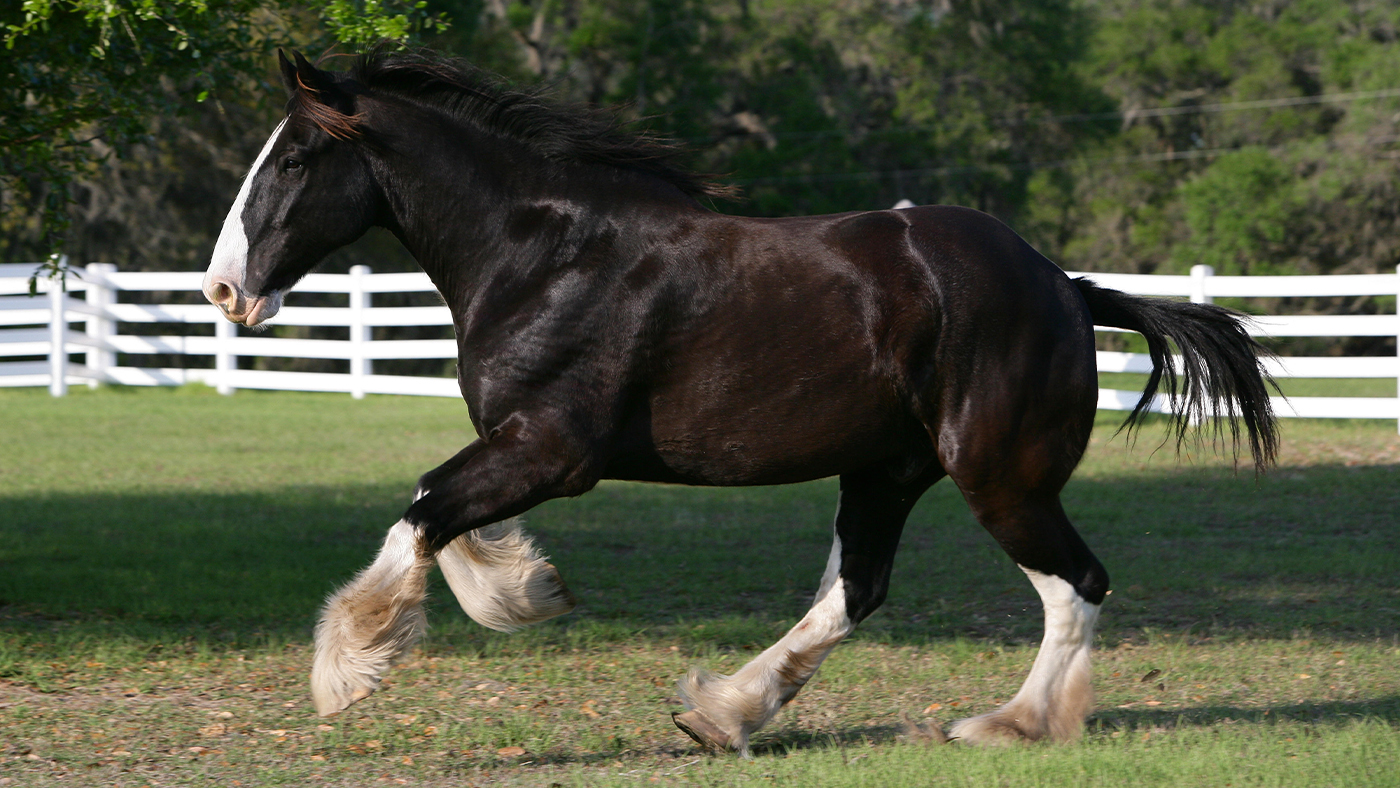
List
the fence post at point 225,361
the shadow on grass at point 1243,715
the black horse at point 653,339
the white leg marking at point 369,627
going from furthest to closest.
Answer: the fence post at point 225,361 → the shadow on grass at point 1243,715 → the black horse at point 653,339 → the white leg marking at point 369,627

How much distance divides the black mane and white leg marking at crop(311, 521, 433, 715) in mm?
1351

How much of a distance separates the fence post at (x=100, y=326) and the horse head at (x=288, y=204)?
1502 cm

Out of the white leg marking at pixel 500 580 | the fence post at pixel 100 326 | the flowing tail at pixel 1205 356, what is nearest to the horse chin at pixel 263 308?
the white leg marking at pixel 500 580

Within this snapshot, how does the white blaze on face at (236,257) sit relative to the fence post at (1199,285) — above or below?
below

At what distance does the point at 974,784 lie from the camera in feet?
12.6

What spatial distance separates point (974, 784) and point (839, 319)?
4.66 ft

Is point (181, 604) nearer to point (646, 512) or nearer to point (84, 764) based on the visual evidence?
point (84, 764)

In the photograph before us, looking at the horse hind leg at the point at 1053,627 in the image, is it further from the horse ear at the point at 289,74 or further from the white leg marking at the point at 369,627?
the horse ear at the point at 289,74

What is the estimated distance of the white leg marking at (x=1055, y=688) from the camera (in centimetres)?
427

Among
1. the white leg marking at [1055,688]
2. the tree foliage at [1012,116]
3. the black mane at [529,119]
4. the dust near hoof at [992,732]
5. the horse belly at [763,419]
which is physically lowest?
the dust near hoof at [992,732]

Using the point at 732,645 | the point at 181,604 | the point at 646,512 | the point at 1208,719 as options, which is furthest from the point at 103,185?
the point at 1208,719

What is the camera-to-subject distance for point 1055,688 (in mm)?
4324

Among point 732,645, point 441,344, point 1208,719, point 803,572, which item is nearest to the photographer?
point 1208,719

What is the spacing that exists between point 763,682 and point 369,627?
1276 mm
